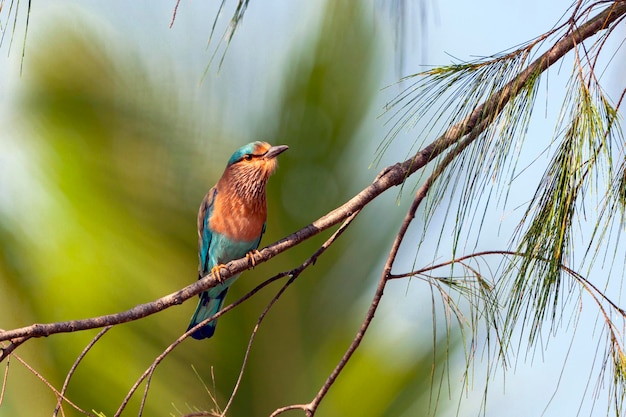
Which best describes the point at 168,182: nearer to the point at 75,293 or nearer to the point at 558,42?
the point at 75,293

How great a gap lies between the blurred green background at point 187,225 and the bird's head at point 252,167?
64 centimetres

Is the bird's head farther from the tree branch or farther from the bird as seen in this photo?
the tree branch

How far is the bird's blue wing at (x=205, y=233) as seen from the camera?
2.89 metres

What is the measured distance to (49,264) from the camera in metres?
3.76

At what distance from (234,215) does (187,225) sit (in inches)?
30.8

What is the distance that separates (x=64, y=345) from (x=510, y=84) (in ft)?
8.91

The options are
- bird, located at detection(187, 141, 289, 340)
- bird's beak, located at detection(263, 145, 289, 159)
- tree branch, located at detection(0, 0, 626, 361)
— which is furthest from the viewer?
bird's beak, located at detection(263, 145, 289, 159)

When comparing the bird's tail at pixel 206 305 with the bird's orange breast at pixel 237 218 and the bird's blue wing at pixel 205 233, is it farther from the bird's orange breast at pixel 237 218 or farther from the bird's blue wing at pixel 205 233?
the bird's orange breast at pixel 237 218

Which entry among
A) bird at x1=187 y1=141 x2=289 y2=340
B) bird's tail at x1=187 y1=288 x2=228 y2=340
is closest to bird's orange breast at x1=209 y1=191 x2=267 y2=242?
bird at x1=187 y1=141 x2=289 y2=340

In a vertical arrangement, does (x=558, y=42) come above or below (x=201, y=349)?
above

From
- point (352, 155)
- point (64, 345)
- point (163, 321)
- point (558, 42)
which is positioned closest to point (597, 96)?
point (558, 42)

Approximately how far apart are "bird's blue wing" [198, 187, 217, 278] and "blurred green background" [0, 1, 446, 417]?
59 centimetres

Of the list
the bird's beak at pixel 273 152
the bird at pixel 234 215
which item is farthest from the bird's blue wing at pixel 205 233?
the bird's beak at pixel 273 152

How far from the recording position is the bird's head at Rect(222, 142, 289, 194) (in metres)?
2.90
